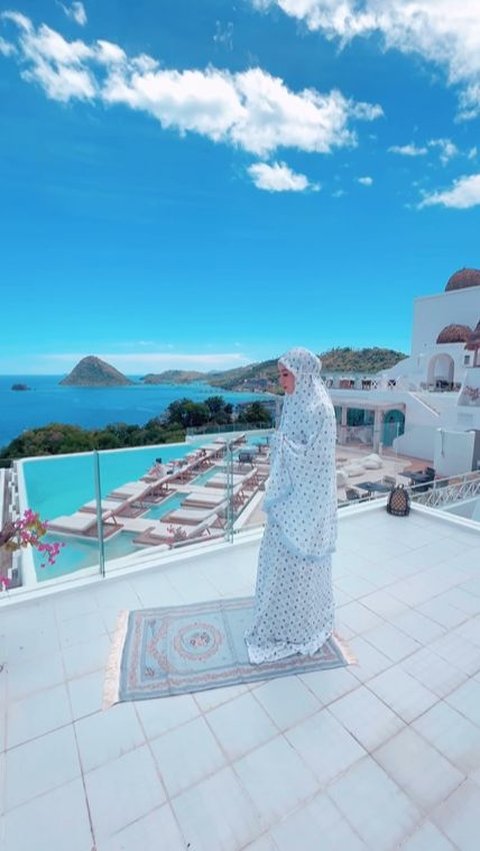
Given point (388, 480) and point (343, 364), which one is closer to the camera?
point (388, 480)

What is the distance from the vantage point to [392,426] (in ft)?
43.8

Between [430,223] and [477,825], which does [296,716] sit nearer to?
[477,825]

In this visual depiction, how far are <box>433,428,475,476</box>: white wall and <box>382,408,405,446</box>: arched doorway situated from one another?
1.64 m

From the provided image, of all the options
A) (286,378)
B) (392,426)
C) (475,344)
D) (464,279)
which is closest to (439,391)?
(475,344)

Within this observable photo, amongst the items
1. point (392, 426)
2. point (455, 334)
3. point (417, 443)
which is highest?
point (455, 334)

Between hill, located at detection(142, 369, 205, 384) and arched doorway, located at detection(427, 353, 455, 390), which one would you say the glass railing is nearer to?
arched doorway, located at detection(427, 353, 455, 390)

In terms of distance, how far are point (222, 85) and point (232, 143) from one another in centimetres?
274

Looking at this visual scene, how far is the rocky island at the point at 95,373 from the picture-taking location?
54625 mm

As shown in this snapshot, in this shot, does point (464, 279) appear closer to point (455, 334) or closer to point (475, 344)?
point (455, 334)

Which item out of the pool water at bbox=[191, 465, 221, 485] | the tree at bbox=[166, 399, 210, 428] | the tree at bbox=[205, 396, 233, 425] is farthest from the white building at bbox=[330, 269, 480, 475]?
the tree at bbox=[166, 399, 210, 428]

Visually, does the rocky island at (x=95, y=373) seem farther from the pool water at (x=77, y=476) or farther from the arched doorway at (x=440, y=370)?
the pool water at (x=77, y=476)

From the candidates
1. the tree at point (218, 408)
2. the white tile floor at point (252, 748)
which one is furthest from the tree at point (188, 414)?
the white tile floor at point (252, 748)

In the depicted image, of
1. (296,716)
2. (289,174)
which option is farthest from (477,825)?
(289,174)

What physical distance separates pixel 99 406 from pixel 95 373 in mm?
13677
